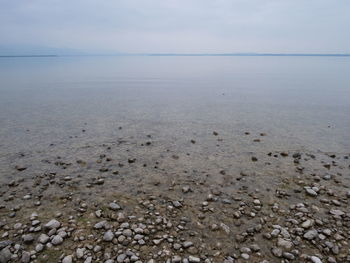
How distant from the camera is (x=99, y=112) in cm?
1496

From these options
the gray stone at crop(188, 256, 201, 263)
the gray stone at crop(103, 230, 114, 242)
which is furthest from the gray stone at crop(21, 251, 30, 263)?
the gray stone at crop(188, 256, 201, 263)

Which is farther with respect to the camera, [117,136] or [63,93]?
[63,93]

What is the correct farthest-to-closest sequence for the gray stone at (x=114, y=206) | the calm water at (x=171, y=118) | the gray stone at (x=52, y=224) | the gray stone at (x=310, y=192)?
the calm water at (x=171, y=118), the gray stone at (x=310, y=192), the gray stone at (x=114, y=206), the gray stone at (x=52, y=224)

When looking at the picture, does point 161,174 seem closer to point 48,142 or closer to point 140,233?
point 140,233

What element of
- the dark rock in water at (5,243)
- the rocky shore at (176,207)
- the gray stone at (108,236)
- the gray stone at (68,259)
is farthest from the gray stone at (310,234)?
the dark rock in water at (5,243)

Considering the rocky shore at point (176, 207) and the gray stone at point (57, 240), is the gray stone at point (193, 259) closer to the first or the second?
the rocky shore at point (176, 207)

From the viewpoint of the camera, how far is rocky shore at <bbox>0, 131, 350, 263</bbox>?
165 inches

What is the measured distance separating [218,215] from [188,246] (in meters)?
1.26

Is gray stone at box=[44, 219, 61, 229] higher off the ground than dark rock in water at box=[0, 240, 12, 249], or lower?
lower

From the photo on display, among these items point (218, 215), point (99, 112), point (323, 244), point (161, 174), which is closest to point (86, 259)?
point (218, 215)

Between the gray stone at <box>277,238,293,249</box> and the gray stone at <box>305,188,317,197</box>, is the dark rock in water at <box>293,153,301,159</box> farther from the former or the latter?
the gray stone at <box>277,238,293,249</box>

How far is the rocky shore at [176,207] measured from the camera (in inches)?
165

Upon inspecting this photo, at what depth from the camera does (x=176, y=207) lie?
551 cm

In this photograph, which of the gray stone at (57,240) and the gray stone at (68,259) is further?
the gray stone at (57,240)
